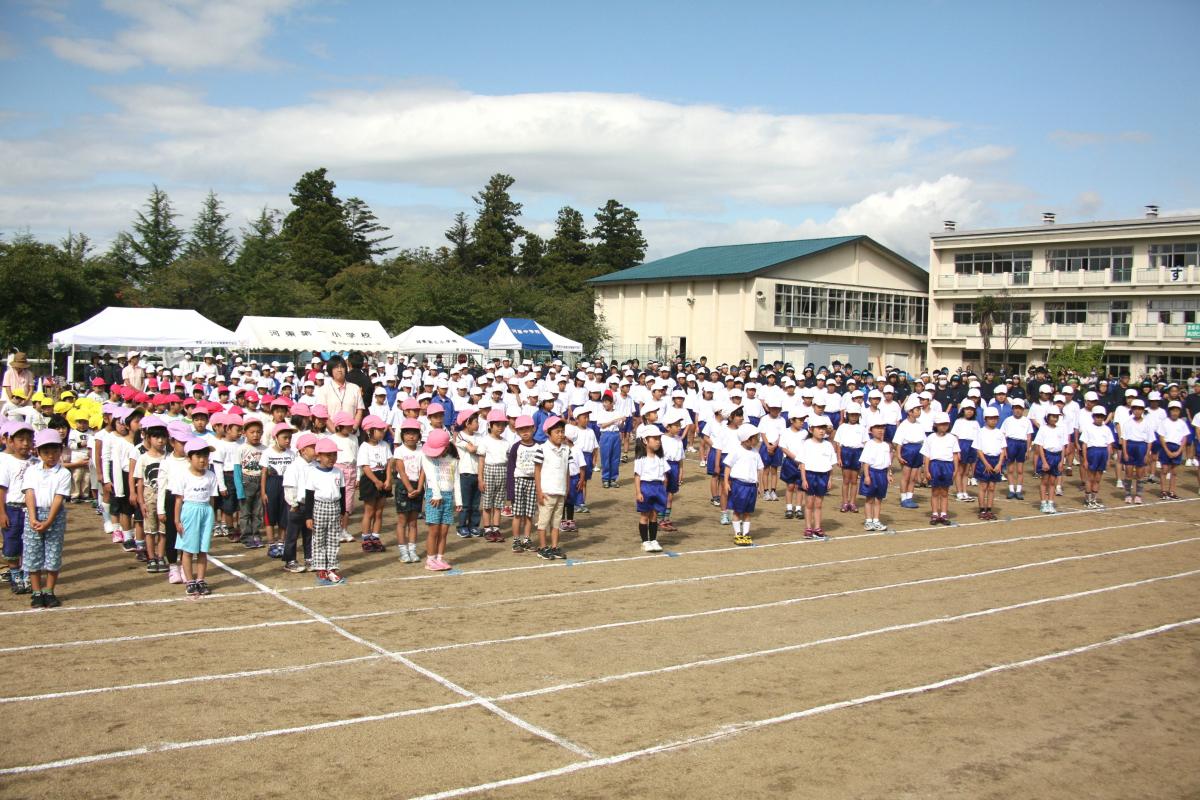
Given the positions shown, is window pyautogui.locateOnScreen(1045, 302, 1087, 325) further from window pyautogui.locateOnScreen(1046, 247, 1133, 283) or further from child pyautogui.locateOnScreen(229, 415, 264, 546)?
child pyautogui.locateOnScreen(229, 415, 264, 546)

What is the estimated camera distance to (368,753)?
6.04 m

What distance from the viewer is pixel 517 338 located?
37250 mm

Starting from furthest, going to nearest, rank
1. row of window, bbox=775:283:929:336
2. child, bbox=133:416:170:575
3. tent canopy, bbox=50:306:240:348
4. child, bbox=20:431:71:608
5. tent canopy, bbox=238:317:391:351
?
row of window, bbox=775:283:929:336 < tent canopy, bbox=238:317:391:351 < tent canopy, bbox=50:306:240:348 < child, bbox=133:416:170:575 < child, bbox=20:431:71:608

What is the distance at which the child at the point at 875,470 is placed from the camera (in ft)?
47.8

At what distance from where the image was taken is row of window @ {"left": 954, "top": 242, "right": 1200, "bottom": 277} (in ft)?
150

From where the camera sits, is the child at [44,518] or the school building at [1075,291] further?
the school building at [1075,291]

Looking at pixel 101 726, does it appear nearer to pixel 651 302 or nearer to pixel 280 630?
pixel 280 630

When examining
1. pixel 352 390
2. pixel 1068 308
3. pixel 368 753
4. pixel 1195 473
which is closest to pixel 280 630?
pixel 368 753

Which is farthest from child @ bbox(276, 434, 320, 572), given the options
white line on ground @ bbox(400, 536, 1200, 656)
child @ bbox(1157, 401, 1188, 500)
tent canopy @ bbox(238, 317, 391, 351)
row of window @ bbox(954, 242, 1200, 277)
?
row of window @ bbox(954, 242, 1200, 277)

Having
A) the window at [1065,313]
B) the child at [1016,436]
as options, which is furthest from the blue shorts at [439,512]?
the window at [1065,313]

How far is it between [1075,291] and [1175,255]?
475 cm

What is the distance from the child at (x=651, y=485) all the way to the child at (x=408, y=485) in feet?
9.53

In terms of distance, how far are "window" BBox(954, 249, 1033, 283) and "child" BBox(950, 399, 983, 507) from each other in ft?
121

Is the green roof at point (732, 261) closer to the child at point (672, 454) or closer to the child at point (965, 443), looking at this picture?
the child at point (965, 443)
